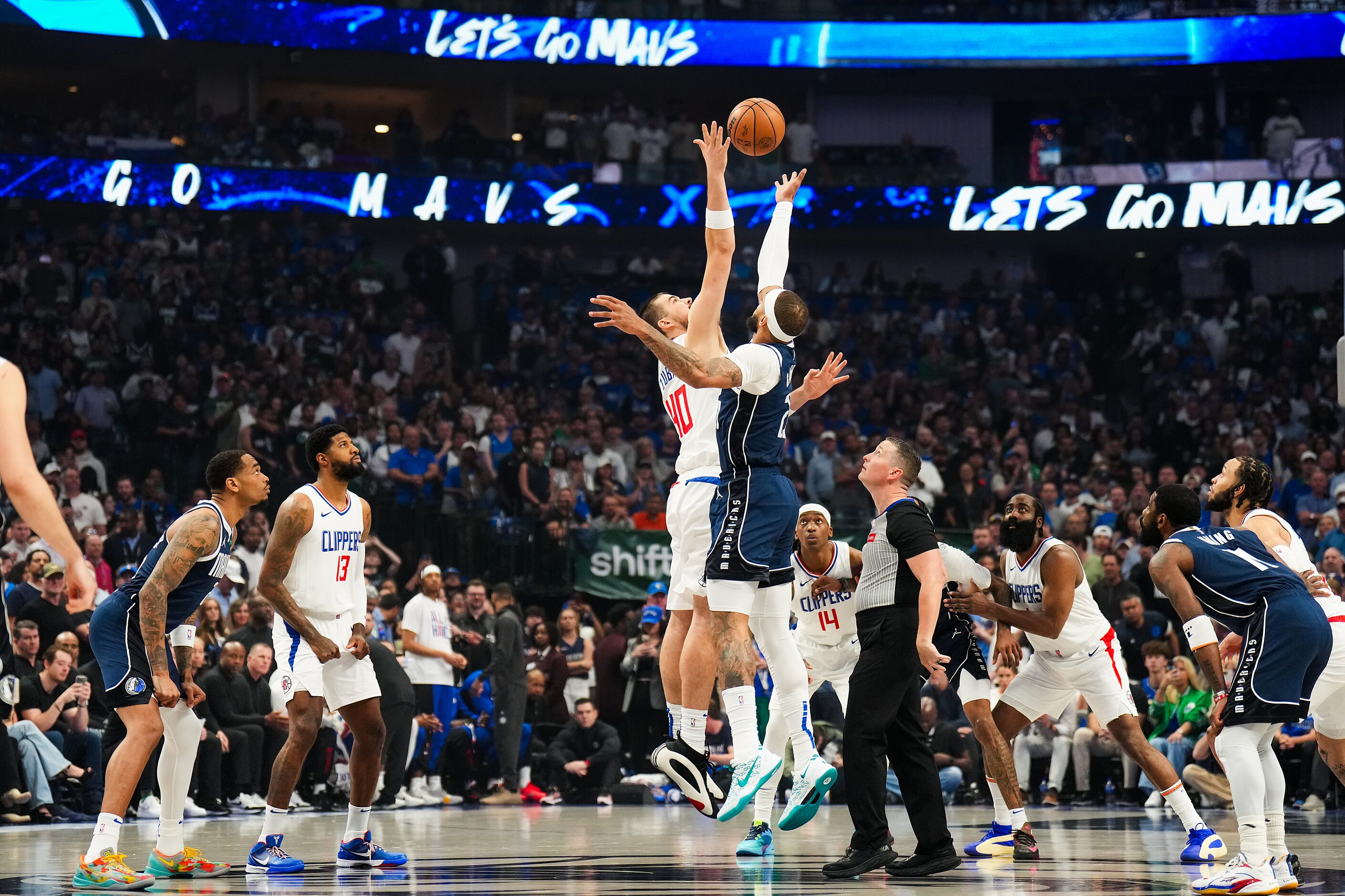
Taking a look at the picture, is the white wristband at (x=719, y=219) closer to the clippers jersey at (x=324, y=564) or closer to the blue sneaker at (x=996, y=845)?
the clippers jersey at (x=324, y=564)

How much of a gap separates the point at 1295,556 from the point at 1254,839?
1.83 meters

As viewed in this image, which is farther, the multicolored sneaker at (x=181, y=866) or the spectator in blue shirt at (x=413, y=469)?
the spectator in blue shirt at (x=413, y=469)

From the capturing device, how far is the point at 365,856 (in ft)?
31.8

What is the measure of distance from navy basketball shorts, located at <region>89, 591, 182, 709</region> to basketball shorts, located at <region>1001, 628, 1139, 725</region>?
5567 millimetres

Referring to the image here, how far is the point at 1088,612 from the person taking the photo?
10.6 metres

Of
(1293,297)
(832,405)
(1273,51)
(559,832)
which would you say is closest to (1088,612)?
(559,832)

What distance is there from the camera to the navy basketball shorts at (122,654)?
8992mm

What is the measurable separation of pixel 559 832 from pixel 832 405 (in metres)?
14.9

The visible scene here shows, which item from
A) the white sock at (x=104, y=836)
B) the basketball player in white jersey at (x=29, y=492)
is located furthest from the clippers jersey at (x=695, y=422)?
the basketball player in white jersey at (x=29, y=492)

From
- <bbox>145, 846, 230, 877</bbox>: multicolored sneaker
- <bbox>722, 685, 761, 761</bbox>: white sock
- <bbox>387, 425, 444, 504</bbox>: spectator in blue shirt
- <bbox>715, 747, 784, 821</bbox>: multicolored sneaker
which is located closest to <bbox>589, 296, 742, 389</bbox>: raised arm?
<bbox>722, 685, 761, 761</bbox>: white sock

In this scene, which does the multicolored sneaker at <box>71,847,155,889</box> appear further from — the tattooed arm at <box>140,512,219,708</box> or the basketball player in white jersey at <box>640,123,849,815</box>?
the basketball player in white jersey at <box>640,123,849,815</box>

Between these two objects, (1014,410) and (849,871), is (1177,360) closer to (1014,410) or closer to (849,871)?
(1014,410)

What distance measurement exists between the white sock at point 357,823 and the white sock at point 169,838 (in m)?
1.03

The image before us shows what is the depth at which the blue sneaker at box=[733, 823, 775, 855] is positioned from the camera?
9.96m
